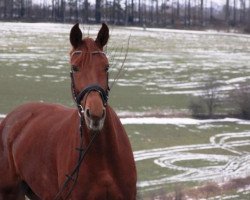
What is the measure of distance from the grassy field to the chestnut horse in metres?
0.76

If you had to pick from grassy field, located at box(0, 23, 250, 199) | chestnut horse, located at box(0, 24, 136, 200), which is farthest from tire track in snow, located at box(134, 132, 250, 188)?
chestnut horse, located at box(0, 24, 136, 200)

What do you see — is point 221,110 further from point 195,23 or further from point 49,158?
point 195,23

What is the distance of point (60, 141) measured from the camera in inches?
219

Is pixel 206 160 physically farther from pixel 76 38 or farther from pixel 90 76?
pixel 90 76

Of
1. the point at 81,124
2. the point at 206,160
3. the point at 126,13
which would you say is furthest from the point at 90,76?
the point at 126,13

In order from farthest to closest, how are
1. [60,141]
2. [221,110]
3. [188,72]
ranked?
[188,72], [221,110], [60,141]

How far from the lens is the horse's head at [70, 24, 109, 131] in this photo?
4621 mm

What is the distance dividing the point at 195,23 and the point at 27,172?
107747mm

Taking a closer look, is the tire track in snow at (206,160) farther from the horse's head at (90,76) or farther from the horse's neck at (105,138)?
the horse's head at (90,76)

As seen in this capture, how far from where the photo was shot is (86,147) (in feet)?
16.6

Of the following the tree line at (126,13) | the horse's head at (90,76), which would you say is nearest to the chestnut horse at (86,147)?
the horse's head at (90,76)

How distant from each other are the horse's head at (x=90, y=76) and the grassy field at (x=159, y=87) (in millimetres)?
542

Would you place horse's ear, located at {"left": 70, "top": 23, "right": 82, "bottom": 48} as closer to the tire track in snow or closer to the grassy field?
the grassy field

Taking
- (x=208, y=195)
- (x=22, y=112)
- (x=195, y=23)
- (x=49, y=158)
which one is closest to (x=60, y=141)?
(x=49, y=158)
